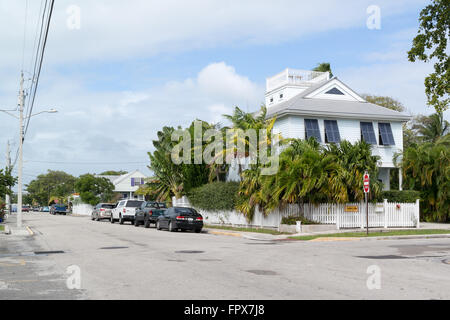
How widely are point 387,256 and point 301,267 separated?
418 cm

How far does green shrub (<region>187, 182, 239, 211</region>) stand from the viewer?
32.8 metres

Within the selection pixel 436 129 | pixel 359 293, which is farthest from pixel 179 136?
pixel 359 293

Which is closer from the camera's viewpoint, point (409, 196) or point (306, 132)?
point (409, 196)

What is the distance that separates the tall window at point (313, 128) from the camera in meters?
33.1

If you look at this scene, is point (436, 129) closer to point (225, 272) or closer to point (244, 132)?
point (244, 132)

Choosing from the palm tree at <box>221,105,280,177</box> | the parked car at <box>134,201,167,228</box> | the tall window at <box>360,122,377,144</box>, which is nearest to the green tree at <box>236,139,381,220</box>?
the palm tree at <box>221,105,280,177</box>

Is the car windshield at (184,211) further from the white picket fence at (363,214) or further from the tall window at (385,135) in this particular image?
the tall window at (385,135)

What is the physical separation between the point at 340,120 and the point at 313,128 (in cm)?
229


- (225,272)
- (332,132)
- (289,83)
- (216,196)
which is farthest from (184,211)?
(225,272)

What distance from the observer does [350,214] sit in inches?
1043
